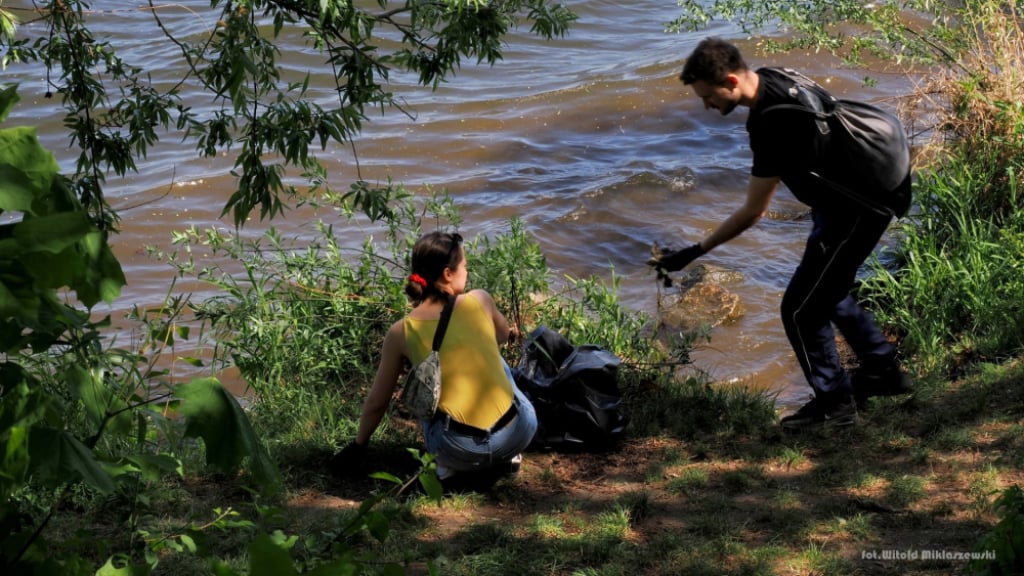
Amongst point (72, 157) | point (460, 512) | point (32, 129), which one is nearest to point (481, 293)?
point (460, 512)

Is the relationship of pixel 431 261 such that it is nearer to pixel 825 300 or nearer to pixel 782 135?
pixel 782 135

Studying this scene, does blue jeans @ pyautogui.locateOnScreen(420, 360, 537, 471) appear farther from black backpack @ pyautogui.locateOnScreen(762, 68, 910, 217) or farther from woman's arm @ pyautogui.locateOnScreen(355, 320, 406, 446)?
black backpack @ pyautogui.locateOnScreen(762, 68, 910, 217)

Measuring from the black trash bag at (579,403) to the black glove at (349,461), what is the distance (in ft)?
2.70

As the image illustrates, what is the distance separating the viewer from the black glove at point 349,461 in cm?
503

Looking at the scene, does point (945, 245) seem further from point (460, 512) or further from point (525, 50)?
point (525, 50)

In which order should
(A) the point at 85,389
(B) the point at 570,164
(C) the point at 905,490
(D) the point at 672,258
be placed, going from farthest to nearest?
(B) the point at 570,164 < (D) the point at 672,258 < (C) the point at 905,490 < (A) the point at 85,389

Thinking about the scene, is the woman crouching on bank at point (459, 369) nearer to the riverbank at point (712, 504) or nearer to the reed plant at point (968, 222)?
the riverbank at point (712, 504)

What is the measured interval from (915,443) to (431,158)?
313 inches

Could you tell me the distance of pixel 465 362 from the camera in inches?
188

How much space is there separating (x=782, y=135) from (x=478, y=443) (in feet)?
5.99

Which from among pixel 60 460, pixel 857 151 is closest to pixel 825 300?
pixel 857 151

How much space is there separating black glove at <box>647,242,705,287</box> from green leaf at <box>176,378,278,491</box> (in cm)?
335

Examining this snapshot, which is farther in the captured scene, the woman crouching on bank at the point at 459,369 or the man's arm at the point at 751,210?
the man's arm at the point at 751,210

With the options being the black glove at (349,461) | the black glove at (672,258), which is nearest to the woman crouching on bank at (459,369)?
the black glove at (349,461)
